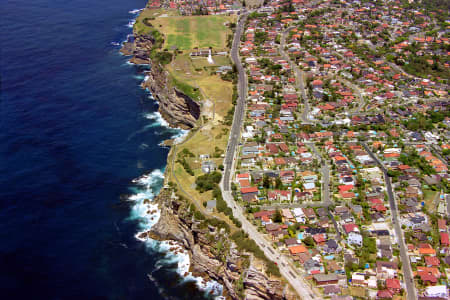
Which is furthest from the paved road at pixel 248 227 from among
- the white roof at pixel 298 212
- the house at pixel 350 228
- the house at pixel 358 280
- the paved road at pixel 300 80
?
the paved road at pixel 300 80

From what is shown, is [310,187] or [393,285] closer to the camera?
[393,285]

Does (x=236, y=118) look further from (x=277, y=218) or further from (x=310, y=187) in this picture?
(x=277, y=218)

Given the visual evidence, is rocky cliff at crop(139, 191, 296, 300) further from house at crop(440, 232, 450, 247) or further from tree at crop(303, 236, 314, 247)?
house at crop(440, 232, 450, 247)

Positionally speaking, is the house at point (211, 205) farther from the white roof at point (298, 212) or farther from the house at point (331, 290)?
the house at point (331, 290)

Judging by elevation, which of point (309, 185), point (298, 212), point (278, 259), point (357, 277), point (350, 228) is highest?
point (309, 185)

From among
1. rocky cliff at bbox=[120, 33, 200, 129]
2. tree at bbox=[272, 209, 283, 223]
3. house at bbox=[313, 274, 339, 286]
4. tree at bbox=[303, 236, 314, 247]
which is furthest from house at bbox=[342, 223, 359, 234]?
rocky cliff at bbox=[120, 33, 200, 129]

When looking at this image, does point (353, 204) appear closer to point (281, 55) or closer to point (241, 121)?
point (241, 121)

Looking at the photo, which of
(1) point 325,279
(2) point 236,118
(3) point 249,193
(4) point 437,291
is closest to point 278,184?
(3) point 249,193
